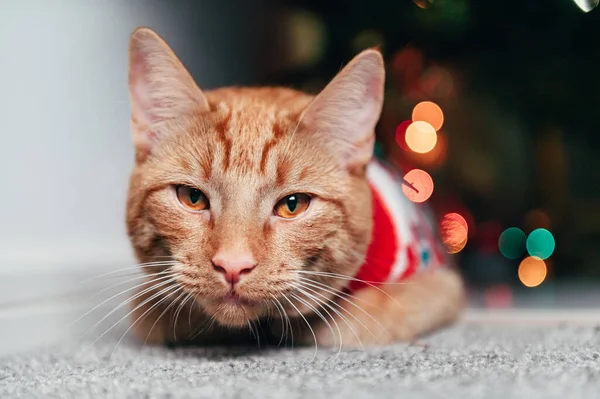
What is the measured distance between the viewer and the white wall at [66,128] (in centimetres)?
147

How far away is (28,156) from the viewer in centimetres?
152

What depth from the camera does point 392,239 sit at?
141 centimetres

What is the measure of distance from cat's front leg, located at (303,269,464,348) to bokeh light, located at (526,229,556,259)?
1118 mm

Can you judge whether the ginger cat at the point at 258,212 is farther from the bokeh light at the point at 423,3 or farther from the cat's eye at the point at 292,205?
the bokeh light at the point at 423,3

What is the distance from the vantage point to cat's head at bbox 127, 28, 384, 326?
1.05 metres

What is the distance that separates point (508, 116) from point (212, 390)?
1922 millimetres

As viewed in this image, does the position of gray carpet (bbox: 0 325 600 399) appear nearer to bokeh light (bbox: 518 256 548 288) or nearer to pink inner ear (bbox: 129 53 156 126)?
pink inner ear (bbox: 129 53 156 126)

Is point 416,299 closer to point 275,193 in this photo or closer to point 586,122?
point 275,193

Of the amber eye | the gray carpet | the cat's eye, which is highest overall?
the amber eye

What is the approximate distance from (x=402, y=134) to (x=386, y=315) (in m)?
1.17

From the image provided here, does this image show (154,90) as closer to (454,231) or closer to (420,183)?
(420,183)

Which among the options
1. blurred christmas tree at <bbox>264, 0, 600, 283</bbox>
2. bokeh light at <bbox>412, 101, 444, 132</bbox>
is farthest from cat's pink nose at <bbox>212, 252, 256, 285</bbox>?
bokeh light at <bbox>412, 101, 444, 132</bbox>

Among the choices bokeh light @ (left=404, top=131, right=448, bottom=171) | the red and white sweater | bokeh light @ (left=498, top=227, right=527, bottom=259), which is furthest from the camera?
bokeh light @ (left=498, top=227, right=527, bottom=259)

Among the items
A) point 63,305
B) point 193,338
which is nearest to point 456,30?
point 193,338
